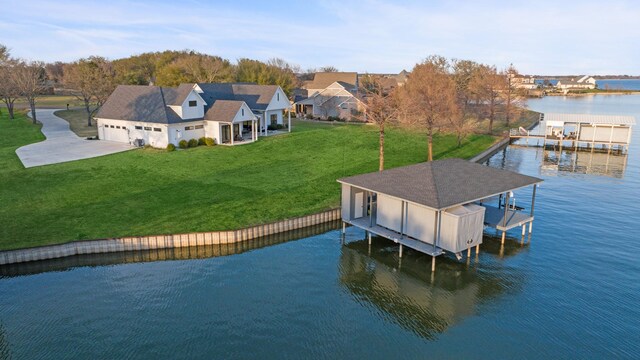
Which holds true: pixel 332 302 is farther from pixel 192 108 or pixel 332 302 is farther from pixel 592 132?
pixel 592 132

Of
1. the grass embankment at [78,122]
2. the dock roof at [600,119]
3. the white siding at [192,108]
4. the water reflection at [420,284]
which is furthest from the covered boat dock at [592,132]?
the grass embankment at [78,122]

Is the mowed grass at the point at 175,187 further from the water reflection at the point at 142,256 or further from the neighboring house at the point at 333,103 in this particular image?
the neighboring house at the point at 333,103

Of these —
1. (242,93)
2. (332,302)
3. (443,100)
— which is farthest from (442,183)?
(242,93)

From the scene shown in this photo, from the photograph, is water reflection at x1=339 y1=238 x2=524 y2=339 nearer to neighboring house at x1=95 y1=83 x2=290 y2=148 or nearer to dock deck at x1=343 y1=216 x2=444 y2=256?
dock deck at x1=343 y1=216 x2=444 y2=256

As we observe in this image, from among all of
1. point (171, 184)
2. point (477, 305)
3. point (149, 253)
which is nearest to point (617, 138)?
point (477, 305)

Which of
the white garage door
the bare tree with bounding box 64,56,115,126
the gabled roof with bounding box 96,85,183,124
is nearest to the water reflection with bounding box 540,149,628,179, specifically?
the gabled roof with bounding box 96,85,183,124

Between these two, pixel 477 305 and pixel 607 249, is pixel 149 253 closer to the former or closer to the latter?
pixel 477 305
